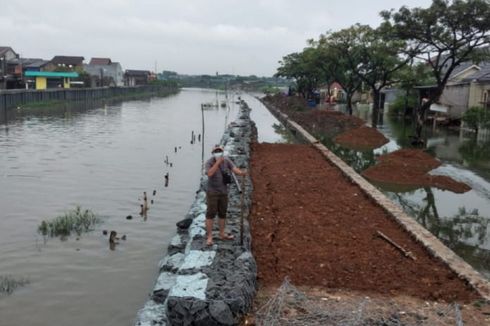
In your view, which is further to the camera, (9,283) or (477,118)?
(477,118)

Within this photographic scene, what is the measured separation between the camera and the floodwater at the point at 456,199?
35.6 feet

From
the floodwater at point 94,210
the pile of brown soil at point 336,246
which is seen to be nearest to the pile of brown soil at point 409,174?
the pile of brown soil at point 336,246

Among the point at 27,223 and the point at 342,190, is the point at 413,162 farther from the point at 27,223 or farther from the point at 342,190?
the point at 27,223

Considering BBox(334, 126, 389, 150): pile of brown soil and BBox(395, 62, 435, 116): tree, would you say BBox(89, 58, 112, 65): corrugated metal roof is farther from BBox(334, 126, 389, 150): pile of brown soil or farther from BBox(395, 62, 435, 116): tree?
BBox(334, 126, 389, 150): pile of brown soil

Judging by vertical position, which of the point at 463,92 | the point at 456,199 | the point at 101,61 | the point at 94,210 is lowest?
the point at 94,210

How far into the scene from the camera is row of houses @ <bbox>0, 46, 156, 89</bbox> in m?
66.8

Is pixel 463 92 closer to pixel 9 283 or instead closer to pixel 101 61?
pixel 9 283

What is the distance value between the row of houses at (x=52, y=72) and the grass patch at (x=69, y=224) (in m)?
53.1

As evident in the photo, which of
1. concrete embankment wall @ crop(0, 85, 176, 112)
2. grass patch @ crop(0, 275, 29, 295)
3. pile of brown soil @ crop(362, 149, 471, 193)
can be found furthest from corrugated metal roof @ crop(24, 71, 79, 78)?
grass patch @ crop(0, 275, 29, 295)

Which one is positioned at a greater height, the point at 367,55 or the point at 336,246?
the point at 367,55

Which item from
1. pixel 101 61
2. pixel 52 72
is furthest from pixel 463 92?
pixel 101 61

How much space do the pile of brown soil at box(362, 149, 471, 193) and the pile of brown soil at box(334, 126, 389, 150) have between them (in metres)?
7.18

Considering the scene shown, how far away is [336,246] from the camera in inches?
375

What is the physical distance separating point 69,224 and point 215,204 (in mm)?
5502
